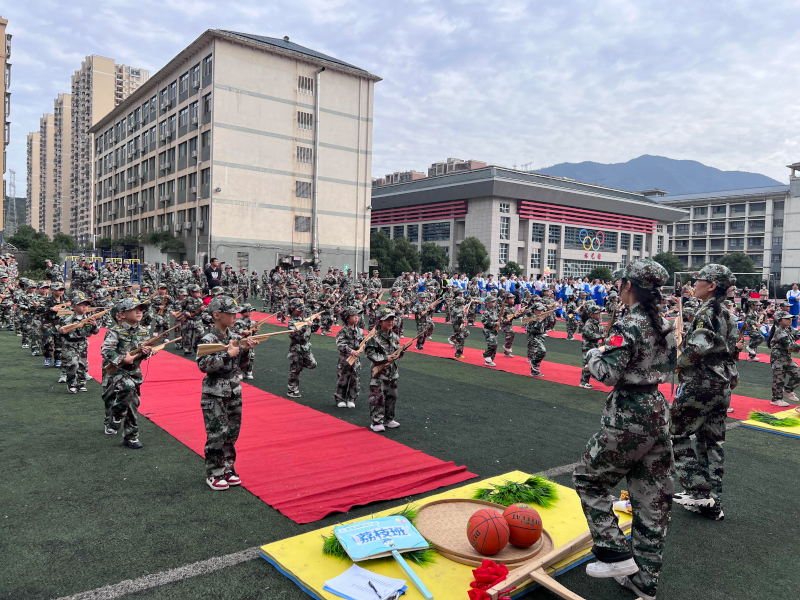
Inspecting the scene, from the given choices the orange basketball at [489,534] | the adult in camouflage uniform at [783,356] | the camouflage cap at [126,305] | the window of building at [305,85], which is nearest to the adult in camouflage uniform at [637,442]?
the orange basketball at [489,534]

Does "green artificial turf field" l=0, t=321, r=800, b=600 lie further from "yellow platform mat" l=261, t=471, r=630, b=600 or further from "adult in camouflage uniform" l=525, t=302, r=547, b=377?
"adult in camouflage uniform" l=525, t=302, r=547, b=377

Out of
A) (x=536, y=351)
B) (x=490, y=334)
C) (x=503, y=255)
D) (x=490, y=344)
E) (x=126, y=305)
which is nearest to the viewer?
(x=126, y=305)

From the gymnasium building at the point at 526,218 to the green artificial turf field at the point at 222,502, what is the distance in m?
55.5

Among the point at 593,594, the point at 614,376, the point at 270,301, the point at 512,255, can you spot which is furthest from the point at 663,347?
the point at 512,255

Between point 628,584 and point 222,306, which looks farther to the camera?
point 222,306

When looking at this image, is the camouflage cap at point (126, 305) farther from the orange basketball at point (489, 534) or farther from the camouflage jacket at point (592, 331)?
the camouflage jacket at point (592, 331)

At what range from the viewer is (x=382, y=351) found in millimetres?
8453

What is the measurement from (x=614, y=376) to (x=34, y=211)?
18663cm

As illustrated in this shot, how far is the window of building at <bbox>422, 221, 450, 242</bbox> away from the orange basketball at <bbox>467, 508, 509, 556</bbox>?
216 feet

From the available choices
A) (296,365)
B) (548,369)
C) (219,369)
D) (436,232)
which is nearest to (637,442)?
(219,369)

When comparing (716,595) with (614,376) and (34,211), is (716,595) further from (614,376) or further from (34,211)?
(34,211)

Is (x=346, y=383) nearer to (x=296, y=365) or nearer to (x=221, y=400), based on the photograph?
(x=296, y=365)

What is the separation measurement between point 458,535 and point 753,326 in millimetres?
15535

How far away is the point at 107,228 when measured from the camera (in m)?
64.7
